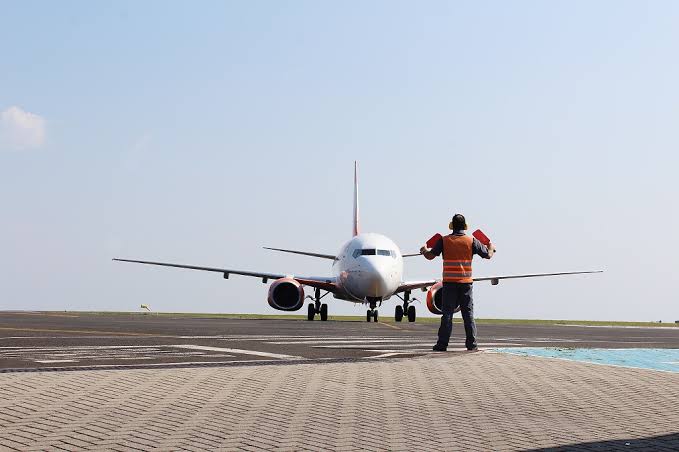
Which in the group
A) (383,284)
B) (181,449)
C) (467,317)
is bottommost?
(181,449)

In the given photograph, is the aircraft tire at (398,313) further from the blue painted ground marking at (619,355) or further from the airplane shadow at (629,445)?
the airplane shadow at (629,445)

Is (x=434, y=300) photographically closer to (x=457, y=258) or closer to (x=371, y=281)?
(x=371, y=281)

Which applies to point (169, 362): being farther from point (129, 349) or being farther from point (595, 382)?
point (595, 382)

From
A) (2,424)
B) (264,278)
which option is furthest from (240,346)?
(264,278)

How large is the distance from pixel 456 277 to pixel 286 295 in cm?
2627

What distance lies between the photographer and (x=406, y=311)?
43688 mm

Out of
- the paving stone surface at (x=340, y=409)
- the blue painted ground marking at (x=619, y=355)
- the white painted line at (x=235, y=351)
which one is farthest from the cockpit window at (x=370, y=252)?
the paving stone surface at (x=340, y=409)

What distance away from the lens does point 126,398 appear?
784cm

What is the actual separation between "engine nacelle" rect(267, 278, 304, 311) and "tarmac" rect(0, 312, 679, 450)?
2742 centimetres

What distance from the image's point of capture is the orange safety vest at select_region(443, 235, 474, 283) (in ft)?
46.9

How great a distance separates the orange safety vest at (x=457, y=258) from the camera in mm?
14297

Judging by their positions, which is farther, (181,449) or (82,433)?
(82,433)

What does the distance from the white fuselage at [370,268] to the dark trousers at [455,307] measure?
23.1 meters

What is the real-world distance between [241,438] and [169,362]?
5.59 meters
